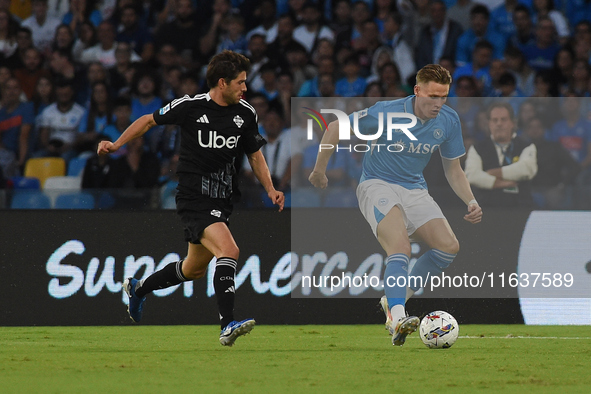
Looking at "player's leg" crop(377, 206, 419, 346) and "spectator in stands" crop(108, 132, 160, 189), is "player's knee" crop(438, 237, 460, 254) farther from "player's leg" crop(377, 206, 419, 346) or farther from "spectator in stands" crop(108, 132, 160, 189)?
"spectator in stands" crop(108, 132, 160, 189)

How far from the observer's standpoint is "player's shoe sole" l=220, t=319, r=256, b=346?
6.15 m

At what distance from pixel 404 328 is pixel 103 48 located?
8072mm

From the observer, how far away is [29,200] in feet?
30.0

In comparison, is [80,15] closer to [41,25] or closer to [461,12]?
[41,25]

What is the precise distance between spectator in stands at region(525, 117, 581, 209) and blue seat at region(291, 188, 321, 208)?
2.04m

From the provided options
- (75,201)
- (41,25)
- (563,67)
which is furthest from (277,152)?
(41,25)

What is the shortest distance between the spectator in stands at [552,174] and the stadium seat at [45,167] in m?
5.25

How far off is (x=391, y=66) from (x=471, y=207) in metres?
3.72

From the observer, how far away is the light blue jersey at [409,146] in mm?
7523

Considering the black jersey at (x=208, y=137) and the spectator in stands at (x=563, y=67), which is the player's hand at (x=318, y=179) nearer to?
the black jersey at (x=208, y=137)

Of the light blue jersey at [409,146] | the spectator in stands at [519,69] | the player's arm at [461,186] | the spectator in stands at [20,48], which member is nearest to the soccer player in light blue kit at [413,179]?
the light blue jersey at [409,146]

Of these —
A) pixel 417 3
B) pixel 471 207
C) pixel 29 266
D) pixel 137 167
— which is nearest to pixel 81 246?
pixel 29 266

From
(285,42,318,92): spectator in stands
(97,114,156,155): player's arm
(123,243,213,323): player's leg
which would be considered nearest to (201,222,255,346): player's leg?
(123,243,213,323): player's leg

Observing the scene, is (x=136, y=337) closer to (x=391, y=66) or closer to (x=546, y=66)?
(x=391, y=66)
